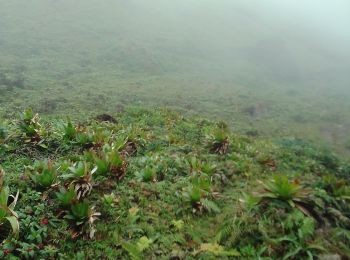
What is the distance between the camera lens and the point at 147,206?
28.4 feet

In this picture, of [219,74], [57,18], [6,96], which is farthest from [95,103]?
[57,18]

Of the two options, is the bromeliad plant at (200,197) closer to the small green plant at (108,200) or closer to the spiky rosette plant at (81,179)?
the small green plant at (108,200)

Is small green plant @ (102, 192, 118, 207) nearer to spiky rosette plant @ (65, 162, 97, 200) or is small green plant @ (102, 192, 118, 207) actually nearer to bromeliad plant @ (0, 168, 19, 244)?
spiky rosette plant @ (65, 162, 97, 200)

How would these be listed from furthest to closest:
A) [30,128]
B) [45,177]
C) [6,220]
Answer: [30,128] → [45,177] → [6,220]

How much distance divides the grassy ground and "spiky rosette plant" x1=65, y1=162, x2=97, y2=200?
0.08 feet

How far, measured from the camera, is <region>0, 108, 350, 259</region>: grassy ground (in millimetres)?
6961

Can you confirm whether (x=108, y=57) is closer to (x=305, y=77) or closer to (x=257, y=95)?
(x=257, y=95)

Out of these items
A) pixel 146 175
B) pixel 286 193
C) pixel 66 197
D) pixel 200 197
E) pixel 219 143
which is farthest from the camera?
pixel 219 143

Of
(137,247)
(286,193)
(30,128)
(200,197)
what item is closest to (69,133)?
(30,128)

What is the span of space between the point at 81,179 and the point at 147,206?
1.52 m

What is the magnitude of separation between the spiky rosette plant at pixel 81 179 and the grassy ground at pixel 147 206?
23mm

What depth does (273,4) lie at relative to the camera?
91688 mm

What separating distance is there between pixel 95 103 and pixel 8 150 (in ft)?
52.3

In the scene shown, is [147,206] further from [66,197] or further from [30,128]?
[30,128]
